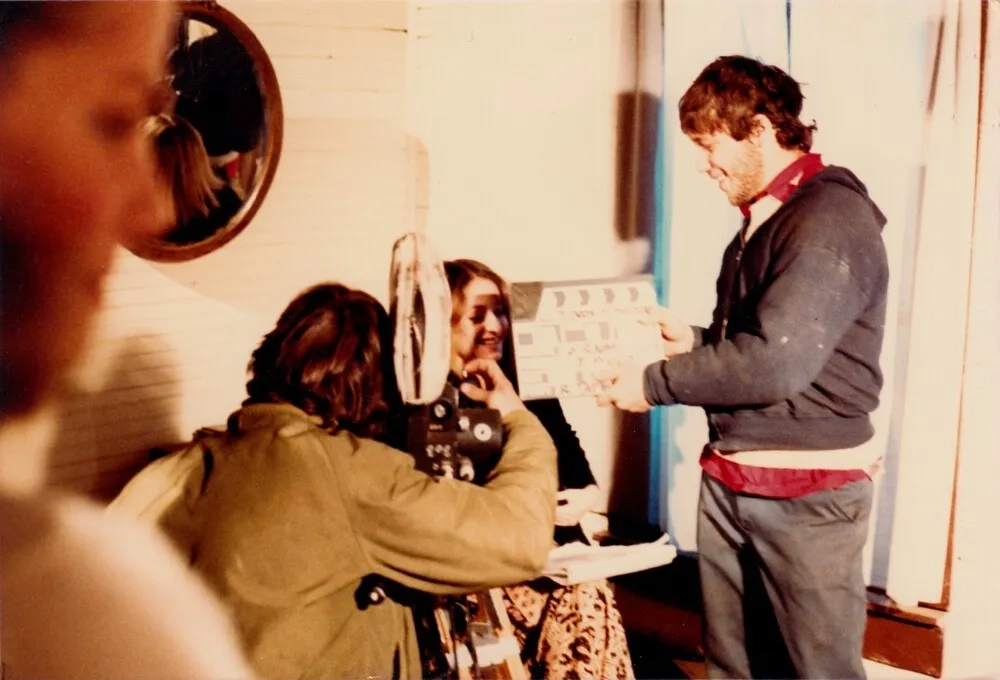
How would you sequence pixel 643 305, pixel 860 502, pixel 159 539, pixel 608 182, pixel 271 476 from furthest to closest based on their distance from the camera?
1. pixel 608 182
2. pixel 643 305
3. pixel 860 502
4. pixel 159 539
5. pixel 271 476

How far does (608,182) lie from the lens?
1806 mm

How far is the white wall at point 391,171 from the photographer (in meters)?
1.65

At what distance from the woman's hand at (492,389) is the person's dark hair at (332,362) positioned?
21cm

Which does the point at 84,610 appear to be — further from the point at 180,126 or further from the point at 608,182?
the point at 608,182

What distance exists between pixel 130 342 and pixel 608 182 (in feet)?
3.63

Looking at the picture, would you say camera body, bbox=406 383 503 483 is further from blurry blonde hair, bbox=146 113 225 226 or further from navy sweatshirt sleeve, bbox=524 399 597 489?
blurry blonde hair, bbox=146 113 225 226

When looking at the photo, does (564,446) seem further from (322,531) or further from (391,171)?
(391,171)

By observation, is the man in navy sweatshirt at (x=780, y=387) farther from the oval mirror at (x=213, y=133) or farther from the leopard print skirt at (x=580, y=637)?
the oval mirror at (x=213, y=133)

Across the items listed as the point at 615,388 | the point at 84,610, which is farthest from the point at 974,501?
the point at 84,610

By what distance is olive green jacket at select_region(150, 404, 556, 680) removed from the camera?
3.38 ft

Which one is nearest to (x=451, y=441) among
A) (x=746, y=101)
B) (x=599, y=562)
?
(x=599, y=562)

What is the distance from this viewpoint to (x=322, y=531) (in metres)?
1.03

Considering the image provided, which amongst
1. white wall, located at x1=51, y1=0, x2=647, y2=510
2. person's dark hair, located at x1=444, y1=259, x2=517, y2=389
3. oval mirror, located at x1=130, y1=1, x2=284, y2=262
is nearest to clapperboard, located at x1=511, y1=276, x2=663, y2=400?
person's dark hair, located at x1=444, y1=259, x2=517, y2=389

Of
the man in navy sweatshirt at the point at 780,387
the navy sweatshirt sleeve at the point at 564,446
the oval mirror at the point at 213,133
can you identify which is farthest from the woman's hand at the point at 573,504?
the oval mirror at the point at 213,133
